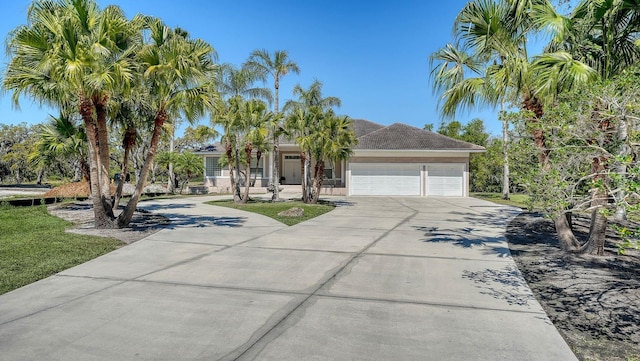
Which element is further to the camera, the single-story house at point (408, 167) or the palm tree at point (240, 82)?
the single-story house at point (408, 167)

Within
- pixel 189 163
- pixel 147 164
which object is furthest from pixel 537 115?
pixel 189 163

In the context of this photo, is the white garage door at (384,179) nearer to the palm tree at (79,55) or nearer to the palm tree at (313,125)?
the palm tree at (313,125)

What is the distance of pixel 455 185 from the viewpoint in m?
26.2

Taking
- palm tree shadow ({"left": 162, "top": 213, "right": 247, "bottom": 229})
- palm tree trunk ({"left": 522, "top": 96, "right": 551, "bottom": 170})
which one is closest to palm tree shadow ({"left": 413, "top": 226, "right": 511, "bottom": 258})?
palm tree trunk ({"left": 522, "top": 96, "right": 551, "bottom": 170})

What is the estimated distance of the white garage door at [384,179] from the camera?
26.4m

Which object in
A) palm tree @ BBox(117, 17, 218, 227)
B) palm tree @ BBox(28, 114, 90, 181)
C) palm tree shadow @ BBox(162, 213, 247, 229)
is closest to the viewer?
palm tree @ BBox(117, 17, 218, 227)

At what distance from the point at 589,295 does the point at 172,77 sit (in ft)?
31.1

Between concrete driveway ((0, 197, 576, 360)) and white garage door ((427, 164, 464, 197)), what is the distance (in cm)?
→ 1791

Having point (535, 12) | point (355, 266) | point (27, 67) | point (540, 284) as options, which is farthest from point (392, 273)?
point (27, 67)

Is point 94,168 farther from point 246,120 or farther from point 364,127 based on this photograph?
point 364,127

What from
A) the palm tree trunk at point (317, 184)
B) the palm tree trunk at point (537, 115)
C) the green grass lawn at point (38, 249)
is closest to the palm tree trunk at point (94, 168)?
A: the green grass lawn at point (38, 249)

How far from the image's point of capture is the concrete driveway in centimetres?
361

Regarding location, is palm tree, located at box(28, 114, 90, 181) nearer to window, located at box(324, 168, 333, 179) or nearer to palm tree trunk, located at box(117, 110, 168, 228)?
palm tree trunk, located at box(117, 110, 168, 228)

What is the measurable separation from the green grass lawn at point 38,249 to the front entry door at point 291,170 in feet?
72.5
